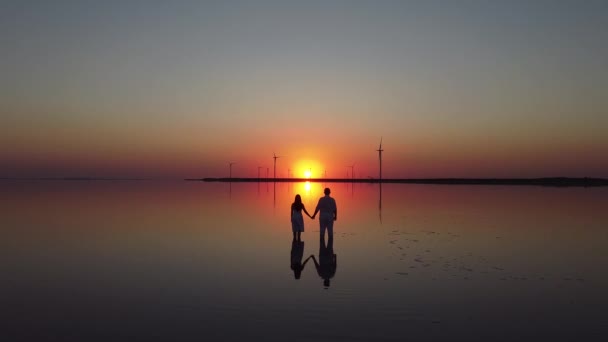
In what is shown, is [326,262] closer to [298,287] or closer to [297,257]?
[297,257]

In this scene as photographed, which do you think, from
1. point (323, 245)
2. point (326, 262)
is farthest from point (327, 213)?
point (326, 262)

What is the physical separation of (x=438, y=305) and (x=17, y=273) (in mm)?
13853

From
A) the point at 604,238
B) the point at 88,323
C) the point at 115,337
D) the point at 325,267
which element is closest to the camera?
the point at 115,337

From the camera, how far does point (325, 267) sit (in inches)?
720

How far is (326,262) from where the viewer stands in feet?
63.5

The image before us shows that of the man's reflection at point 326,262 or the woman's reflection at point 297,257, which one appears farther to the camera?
the woman's reflection at point 297,257

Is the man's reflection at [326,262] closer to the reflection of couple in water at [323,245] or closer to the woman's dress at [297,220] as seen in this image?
the reflection of couple in water at [323,245]

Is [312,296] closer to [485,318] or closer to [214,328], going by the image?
[214,328]

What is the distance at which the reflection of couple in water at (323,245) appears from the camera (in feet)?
→ 57.8

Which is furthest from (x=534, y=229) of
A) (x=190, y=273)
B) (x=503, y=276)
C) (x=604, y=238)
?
(x=190, y=273)

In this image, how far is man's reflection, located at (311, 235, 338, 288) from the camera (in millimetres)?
16688

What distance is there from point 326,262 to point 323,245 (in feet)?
13.6

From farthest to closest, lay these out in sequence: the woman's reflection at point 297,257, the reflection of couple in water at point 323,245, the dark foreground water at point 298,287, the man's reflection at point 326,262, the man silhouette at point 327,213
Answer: the man silhouette at point 327,213
the reflection of couple in water at point 323,245
the woman's reflection at point 297,257
the man's reflection at point 326,262
the dark foreground water at point 298,287

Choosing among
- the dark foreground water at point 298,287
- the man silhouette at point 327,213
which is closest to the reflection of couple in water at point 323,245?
the man silhouette at point 327,213
